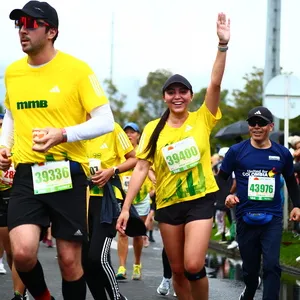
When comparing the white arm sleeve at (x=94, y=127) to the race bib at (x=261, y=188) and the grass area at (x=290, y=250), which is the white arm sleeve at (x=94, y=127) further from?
the grass area at (x=290, y=250)

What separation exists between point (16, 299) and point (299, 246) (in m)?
8.11

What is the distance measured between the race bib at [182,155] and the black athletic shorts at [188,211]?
0.28 metres

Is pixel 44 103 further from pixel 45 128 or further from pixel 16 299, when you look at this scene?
pixel 16 299

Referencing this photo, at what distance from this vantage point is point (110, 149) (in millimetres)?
9539

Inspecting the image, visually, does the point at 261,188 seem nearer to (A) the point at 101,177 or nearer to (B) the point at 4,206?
(A) the point at 101,177

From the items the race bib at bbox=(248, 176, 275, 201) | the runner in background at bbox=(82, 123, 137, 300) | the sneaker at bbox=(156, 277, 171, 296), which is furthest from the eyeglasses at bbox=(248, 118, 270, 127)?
the sneaker at bbox=(156, 277, 171, 296)

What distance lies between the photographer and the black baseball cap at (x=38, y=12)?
651 centimetres

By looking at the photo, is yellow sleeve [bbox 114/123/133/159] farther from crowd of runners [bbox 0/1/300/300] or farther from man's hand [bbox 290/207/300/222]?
man's hand [bbox 290/207/300/222]

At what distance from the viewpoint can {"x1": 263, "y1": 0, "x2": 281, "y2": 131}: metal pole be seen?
20.7 meters

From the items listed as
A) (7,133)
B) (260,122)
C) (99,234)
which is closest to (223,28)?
(260,122)

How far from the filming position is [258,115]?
9.09 meters

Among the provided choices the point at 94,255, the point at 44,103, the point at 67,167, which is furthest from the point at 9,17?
the point at 94,255

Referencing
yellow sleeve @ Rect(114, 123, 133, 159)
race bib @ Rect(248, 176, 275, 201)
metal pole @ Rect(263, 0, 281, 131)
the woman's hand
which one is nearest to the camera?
the woman's hand

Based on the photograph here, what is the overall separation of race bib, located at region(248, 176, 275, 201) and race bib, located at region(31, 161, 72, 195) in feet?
9.00
